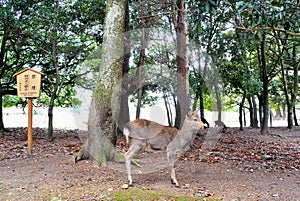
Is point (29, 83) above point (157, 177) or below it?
above

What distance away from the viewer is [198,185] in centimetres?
476

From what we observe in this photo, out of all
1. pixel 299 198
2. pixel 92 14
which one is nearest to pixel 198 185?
pixel 299 198

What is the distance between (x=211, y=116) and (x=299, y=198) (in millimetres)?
10707

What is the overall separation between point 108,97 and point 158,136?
5.03ft

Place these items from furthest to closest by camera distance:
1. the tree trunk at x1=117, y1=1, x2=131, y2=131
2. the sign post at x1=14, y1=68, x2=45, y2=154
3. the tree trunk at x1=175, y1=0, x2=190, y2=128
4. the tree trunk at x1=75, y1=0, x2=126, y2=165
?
the tree trunk at x1=117, y1=1, x2=131, y2=131
the tree trunk at x1=175, y1=0, x2=190, y2=128
the sign post at x1=14, y1=68, x2=45, y2=154
the tree trunk at x1=75, y1=0, x2=126, y2=165

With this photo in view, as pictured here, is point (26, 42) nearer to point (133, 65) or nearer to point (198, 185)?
point (133, 65)

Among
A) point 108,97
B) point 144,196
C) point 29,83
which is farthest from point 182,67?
point 144,196

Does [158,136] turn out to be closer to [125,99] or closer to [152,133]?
[152,133]

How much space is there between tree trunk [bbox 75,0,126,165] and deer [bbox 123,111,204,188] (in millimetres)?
1062

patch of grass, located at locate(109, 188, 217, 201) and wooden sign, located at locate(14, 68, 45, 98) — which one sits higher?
wooden sign, located at locate(14, 68, 45, 98)

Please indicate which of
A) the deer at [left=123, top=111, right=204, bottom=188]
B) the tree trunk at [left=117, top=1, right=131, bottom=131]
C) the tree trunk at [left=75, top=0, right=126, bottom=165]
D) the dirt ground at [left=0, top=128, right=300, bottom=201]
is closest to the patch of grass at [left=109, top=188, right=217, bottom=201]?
the dirt ground at [left=0, top=128, right=300, bottom=201]

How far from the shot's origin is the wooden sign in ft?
24.0

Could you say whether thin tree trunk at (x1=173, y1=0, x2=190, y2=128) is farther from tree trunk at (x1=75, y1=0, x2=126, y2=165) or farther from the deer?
the deer

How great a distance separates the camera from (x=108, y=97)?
5.82 meters
